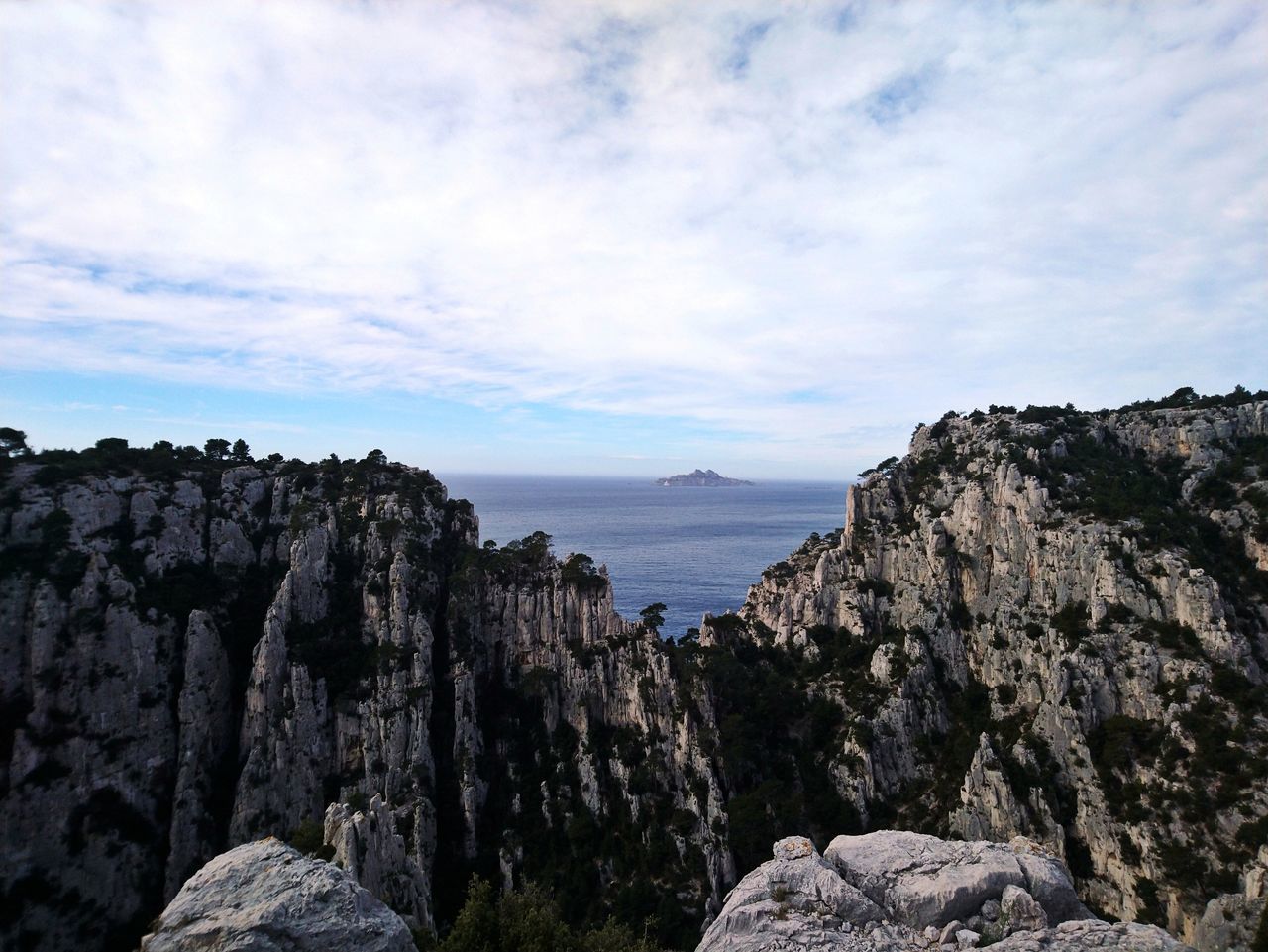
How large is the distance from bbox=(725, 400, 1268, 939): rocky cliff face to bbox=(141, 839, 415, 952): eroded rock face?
1772 inches

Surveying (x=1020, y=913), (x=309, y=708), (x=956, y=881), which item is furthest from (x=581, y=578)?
(x=1020, y=913)

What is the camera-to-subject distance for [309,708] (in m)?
60.1

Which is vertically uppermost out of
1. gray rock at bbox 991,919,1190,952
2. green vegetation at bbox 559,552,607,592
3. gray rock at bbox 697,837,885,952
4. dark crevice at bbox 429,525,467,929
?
green vegetation at bbox 559,552,607,592

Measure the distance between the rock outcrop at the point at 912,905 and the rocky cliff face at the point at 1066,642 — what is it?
2598 centimetres

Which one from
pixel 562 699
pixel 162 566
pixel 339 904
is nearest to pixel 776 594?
pixel 562 699

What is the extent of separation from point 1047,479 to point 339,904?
2787 inches

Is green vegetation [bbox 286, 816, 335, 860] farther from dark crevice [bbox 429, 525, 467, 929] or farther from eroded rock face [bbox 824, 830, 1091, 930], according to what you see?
eroded rock face [bbox 824, 830, 1091, 930]

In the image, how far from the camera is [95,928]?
48.4 meters

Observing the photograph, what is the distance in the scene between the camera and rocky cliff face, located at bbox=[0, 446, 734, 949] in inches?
1977

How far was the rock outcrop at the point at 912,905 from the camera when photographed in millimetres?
21891

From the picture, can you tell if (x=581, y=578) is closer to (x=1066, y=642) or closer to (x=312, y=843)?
(x=312, y=843)

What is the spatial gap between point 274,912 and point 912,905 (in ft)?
77.0

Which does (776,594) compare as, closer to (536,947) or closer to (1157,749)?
(1157,749)

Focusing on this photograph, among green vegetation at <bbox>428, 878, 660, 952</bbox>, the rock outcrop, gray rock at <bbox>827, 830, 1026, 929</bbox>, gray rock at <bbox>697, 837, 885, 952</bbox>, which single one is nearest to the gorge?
green vegetation at <bbox>428, 878, 660, 952</bbox>
